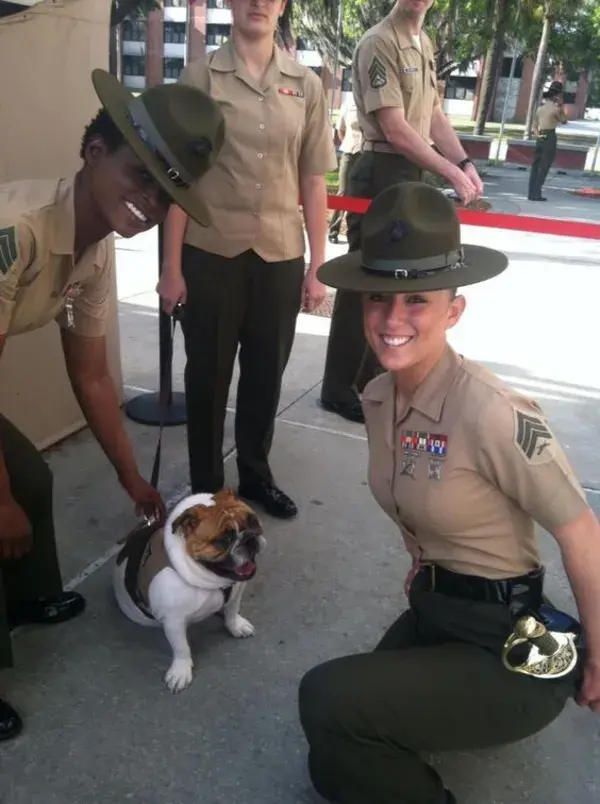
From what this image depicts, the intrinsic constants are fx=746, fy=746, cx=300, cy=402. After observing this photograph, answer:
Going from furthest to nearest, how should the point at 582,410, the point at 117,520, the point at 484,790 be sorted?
the point at 582,410
the point at 117,520
the point at 484,790

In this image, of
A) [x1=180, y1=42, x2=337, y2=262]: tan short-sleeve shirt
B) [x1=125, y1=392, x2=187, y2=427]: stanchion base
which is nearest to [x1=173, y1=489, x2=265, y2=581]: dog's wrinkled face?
[x1=180, y1=42, x2=337, y2=262]: tan short-sleeve shirt

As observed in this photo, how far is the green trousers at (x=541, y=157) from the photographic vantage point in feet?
46.6

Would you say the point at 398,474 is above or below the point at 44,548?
above

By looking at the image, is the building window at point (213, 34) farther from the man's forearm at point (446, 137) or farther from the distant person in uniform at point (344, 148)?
the man's forearm at point (446, 137)

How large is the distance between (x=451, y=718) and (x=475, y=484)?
20.4 inches

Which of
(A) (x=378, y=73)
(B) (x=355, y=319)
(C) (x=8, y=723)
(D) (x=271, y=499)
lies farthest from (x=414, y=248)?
(B) (x=355, y=319)

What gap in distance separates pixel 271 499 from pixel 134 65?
58060mm

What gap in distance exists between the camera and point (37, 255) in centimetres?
196

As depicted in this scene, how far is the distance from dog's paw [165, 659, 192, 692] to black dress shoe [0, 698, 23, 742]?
1.38 feet

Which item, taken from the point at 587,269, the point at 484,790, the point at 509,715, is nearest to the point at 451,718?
the point at 509,715

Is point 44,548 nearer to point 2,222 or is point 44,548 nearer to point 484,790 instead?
point 2,222

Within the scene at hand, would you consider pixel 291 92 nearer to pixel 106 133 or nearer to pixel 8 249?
pixel 106 133

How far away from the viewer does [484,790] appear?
195cm

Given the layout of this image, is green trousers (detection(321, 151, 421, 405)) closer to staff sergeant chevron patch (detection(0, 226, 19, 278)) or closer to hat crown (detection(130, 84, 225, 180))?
hat crown (detection(130, 84, 225, 180))
